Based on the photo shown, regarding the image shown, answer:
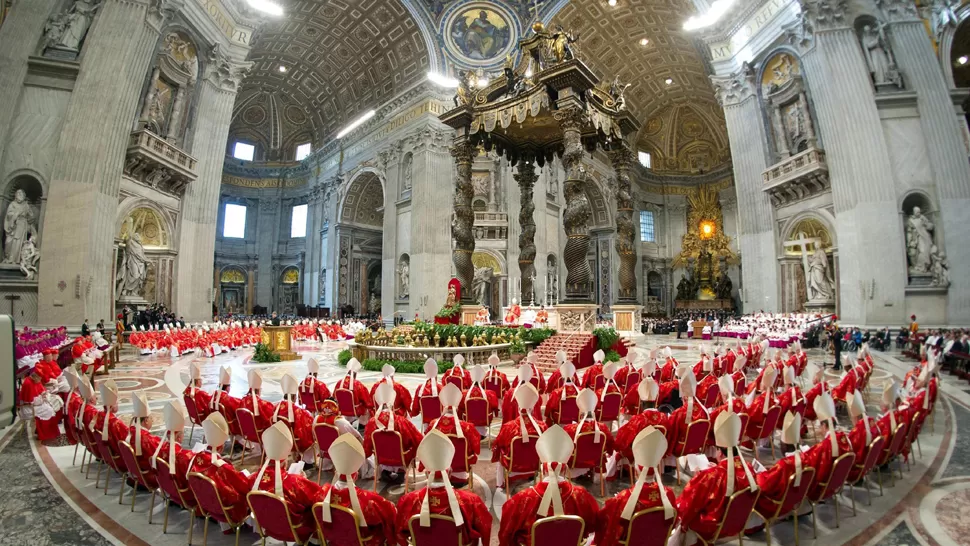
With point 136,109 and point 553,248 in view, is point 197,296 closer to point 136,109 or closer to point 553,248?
point 136,109

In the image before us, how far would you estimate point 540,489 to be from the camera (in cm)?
235

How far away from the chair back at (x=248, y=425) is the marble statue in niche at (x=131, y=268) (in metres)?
16.6

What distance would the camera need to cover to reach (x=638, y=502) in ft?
7.78

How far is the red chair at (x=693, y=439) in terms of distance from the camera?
3.93m

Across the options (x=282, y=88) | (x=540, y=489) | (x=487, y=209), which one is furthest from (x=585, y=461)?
(x=282, y=88)

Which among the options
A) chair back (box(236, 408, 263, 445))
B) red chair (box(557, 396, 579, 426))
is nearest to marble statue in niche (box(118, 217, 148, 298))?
chair back (box(236, 408, 263, 445))

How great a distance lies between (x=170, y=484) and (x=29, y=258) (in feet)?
50.8

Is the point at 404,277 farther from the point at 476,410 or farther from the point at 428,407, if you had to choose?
the point at 476,410

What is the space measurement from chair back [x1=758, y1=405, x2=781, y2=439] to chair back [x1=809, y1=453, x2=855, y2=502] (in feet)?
4.03

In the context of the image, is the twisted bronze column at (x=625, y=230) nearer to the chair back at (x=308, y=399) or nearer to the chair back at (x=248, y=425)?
the chair back at (x=308, y=399)

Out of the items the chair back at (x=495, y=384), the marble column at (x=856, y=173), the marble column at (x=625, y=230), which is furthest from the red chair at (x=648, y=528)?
the marble column at (x=856, y=173)

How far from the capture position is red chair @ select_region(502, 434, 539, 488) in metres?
3.59

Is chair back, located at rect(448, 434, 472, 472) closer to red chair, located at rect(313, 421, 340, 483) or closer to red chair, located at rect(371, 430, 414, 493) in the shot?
red chair, located at rect(371, 430, 414, 493)

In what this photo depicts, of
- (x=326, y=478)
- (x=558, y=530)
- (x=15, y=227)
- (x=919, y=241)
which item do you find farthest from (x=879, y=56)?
(x=15, y=227)
